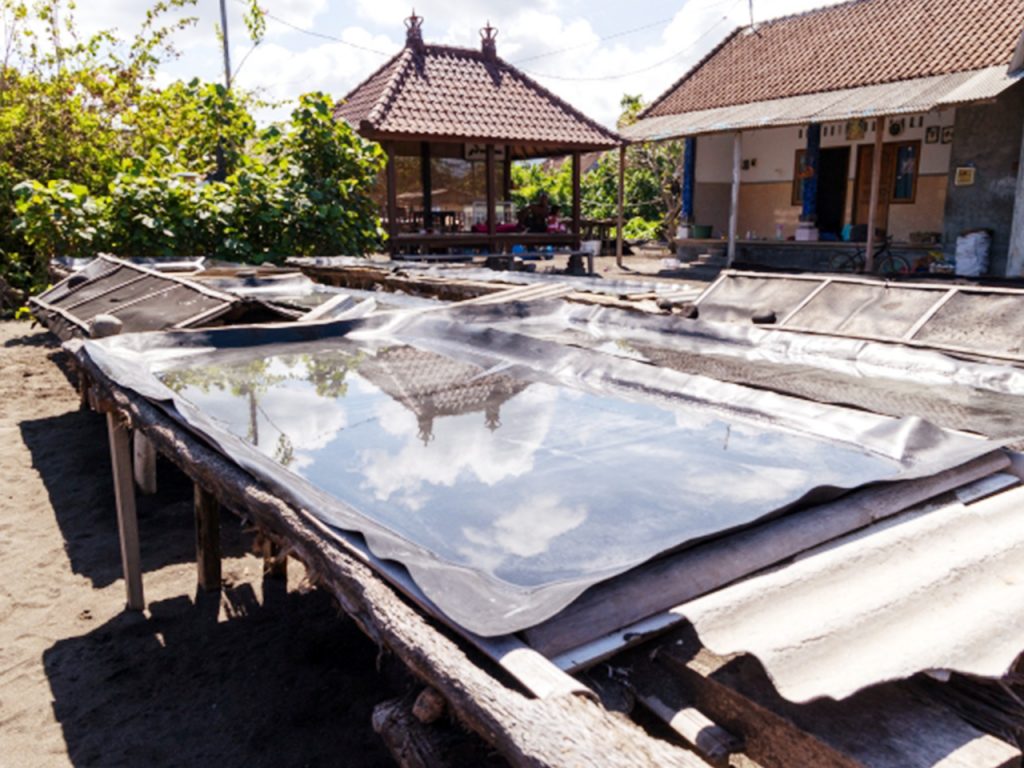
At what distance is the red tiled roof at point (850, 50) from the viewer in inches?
579

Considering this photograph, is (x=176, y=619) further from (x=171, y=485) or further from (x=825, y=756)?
(x=825, y=756)

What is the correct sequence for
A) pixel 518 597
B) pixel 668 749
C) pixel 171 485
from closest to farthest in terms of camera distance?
pixel 668 749, pixel 518 597, pixel 171 485

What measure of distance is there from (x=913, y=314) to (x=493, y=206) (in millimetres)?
12334

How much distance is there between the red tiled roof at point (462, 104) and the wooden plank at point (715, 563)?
13667 mm

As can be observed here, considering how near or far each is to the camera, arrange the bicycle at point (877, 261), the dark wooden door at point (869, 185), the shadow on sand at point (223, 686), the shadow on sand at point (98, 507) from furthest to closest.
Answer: the dark wooden door at point (869, 185), the bicycle at point (877, 261), the shadow on sand at point (98, 507), the shadow on sand at point (223, 686)

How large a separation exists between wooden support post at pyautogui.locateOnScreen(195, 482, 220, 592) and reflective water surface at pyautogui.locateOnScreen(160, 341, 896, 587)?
2.82ft

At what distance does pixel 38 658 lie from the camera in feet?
14.1

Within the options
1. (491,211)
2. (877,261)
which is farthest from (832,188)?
(491,211)

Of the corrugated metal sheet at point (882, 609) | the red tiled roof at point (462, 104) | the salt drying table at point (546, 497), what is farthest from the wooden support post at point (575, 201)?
the corrugated metal sheet at point (882, 609)

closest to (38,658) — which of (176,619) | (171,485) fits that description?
(176,619)

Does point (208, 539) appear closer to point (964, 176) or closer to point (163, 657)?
point (163, 657)

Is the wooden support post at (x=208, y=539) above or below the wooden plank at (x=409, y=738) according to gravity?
below

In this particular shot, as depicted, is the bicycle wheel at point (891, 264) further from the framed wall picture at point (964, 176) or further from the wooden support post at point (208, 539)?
the wooden support post at point (208, 539)

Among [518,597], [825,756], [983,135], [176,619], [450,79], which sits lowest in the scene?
[176,619]
